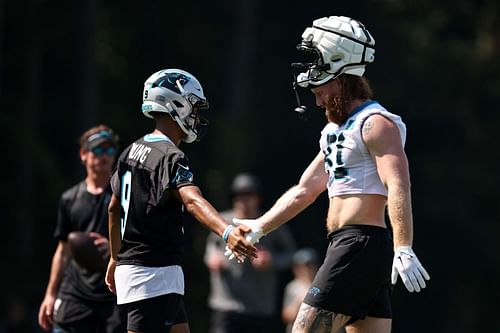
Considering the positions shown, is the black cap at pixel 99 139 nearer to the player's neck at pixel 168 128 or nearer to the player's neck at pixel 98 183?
the player's neck at pixel 98 183

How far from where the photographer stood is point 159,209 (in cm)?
795

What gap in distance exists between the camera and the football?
9703 millimetres

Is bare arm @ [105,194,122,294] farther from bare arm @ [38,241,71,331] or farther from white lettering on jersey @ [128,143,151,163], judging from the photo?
bare arm @ [38,241,71,331]

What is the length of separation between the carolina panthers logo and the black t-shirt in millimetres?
1895

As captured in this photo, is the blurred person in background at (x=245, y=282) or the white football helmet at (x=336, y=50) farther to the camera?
the blurred person in background at (x=245, y=282)

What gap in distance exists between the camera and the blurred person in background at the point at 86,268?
982 cm

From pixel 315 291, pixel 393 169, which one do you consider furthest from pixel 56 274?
pixel 393 169

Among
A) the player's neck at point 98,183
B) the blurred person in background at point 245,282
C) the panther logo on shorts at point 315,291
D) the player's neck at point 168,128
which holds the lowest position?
the blurred person in background at point 245,282

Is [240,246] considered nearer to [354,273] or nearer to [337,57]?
[354,273]

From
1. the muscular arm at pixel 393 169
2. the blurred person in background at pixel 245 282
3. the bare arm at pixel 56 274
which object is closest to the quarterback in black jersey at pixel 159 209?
the muscular arm at pixel 393 169

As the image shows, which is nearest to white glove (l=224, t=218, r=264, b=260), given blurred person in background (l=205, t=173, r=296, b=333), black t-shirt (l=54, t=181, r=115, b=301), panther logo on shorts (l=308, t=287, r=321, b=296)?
panther logo on shorts (l=308, t=287, r=321, b=296)

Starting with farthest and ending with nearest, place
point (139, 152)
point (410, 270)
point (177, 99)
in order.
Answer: point (177, 99) < point (139, 152) < point (410, 270)

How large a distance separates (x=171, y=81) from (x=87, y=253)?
1.98m

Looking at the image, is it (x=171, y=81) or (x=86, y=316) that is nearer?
(x=171, y=81)
